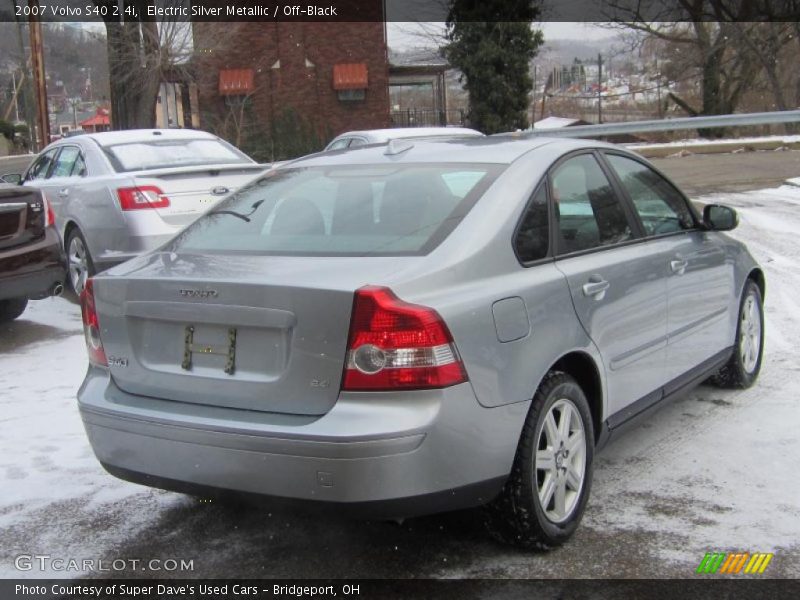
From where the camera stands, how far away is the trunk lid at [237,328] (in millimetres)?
3158

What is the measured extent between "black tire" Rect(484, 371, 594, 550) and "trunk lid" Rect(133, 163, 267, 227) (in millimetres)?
5186

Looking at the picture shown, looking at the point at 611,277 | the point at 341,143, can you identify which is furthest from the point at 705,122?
the point at 611,277

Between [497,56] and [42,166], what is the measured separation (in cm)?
2357

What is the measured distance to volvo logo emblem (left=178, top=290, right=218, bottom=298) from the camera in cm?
334

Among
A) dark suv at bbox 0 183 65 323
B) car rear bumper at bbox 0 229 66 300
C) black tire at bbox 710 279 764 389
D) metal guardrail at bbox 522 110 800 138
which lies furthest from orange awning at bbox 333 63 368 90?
black tire at bbox 710 279 764 389

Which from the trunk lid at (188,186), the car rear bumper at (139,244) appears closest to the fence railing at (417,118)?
the trunk lid at (188,186)

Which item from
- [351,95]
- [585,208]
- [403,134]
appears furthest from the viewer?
[351,95]

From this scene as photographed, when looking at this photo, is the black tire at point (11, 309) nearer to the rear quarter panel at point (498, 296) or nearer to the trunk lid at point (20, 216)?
Result: the trunk lid at point (20, 216)

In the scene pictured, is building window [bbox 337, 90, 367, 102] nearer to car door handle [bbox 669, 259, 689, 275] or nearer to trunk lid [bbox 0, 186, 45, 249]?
trunk lid [bbox 0, 186, 45, 249]

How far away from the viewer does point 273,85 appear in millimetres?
34219

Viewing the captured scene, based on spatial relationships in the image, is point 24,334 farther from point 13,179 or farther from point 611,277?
point 611,277

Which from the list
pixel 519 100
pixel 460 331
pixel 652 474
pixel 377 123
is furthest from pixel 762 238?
pixel 377 123

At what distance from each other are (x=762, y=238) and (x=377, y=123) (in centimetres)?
2512

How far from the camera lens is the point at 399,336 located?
10.2 feet
